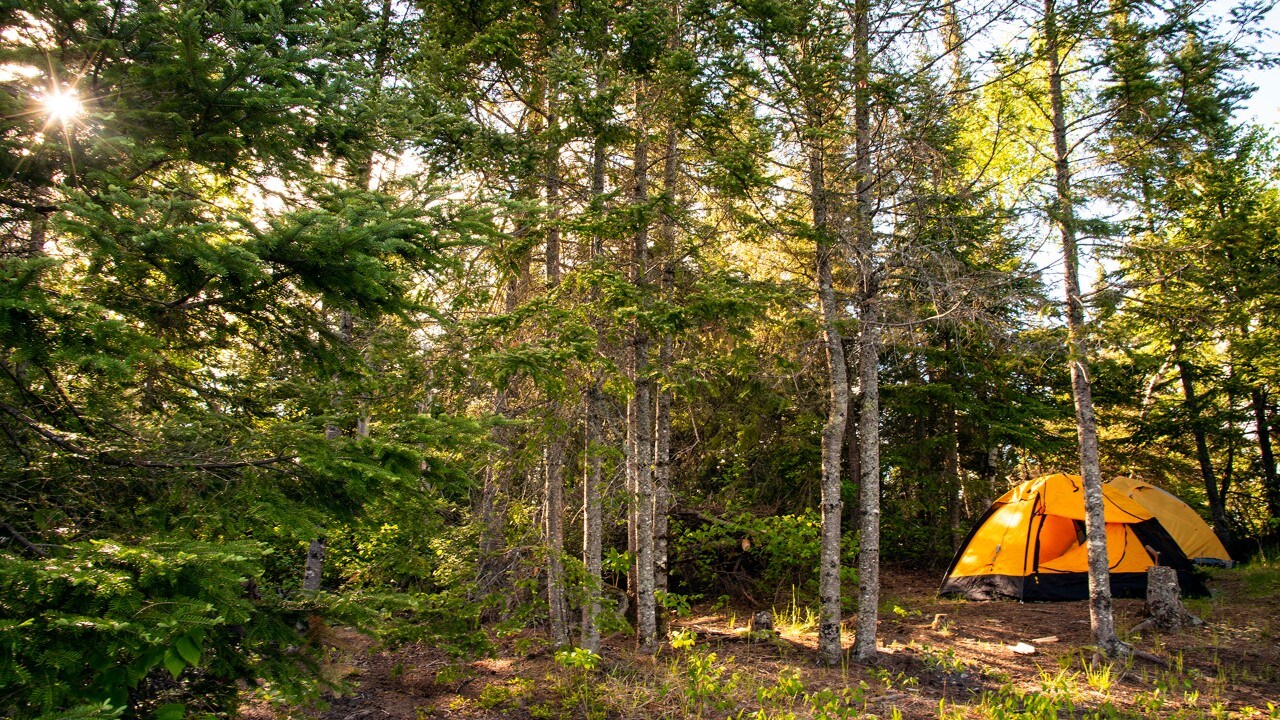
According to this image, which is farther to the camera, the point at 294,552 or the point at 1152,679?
the point at 294,552

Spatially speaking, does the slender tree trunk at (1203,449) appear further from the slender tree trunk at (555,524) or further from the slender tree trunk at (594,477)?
the slender tree trunk at (555,524)

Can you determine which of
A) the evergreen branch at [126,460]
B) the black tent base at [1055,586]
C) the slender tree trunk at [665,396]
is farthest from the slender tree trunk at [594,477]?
the black tent base at [1055,586]

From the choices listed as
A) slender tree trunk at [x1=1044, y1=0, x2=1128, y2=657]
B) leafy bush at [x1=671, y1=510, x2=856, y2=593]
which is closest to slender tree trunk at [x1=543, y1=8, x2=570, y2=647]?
leafy bush at [x1=671, y1=510, x2=856, y2=593]

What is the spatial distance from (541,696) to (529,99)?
662cm

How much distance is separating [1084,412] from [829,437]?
312cm

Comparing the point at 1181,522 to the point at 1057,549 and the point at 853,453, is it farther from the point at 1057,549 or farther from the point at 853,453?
the point at 853,453

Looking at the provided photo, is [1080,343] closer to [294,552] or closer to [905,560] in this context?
[905,560]

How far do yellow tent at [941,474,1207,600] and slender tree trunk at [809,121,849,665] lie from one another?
16.3 ft

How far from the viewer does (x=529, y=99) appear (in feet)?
26.8

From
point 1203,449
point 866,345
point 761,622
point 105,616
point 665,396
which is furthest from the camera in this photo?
point 1203,449

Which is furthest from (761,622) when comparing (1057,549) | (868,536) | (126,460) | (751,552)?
(126,460)

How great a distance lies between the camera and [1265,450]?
1488 cm

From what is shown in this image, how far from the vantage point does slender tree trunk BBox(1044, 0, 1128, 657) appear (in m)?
8.06

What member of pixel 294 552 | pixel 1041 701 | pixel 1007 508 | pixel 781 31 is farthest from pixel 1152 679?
pixel 294 552
